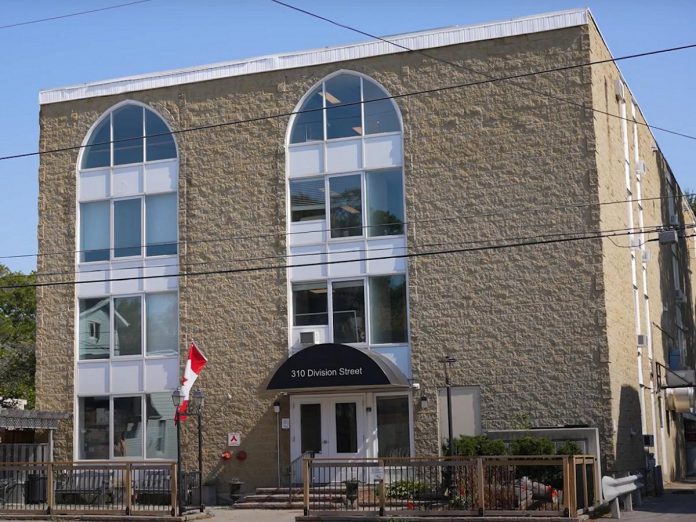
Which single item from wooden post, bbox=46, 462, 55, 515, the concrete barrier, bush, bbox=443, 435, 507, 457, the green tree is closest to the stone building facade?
the concrete barrier

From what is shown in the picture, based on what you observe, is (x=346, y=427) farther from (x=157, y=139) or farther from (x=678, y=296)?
(x=678, y=296)

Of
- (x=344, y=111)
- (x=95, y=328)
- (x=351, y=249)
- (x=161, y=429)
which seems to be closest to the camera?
(x=351, y=249)

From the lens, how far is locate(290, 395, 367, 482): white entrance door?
28.1m

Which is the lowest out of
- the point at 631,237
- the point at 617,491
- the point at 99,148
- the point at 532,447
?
the point at 617,491

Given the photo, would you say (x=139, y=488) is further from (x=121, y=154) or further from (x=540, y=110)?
(x=540, y=110)

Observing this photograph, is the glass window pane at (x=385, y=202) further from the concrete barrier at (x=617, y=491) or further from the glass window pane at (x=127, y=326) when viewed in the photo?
the concrete barrier at (x=617, y=491)

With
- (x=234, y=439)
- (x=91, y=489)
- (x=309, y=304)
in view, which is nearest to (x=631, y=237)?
(x=309, y=304)

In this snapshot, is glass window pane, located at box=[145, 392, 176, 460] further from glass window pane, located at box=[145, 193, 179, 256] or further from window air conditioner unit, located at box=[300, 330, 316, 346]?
window air conditioner unit, located at box=[300, 330, 316, 346]

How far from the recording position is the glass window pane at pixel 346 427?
1105 inches

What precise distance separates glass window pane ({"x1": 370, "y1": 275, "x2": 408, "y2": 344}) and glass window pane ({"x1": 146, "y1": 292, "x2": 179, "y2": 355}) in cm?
592

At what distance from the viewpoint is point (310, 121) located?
1170 inches

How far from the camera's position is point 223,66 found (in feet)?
101

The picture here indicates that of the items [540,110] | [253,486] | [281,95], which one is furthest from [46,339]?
[540,110]

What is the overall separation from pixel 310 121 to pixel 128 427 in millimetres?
10145
